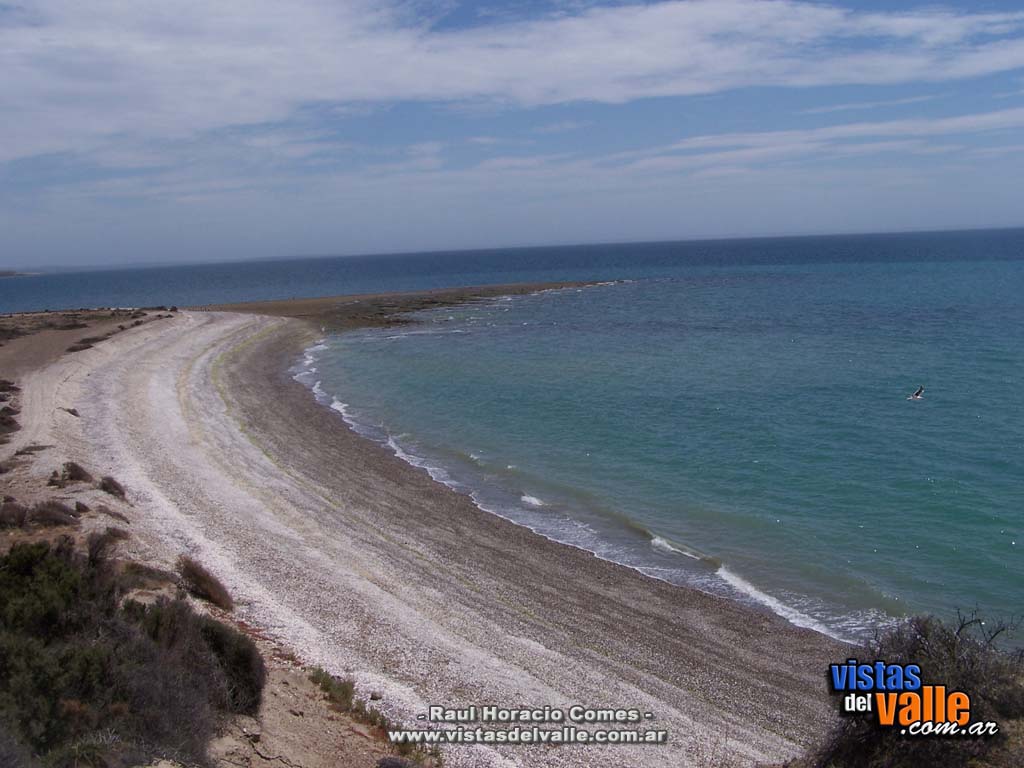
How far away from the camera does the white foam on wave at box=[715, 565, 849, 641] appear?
48.1ft

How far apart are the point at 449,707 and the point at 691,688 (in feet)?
13.2

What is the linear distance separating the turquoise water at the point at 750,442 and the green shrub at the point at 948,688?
7.23 meters

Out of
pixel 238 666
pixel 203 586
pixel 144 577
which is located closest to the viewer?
pixel 238 666

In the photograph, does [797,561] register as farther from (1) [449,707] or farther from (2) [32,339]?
(2) [32,339]

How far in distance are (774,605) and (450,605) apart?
256 inches

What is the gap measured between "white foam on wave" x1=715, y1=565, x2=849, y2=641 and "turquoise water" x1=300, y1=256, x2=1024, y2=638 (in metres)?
0.06

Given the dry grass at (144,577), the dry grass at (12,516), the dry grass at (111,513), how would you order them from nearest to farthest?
the dry grass at (144,577)
the dry grass at (12,516)
the dry grass at (111,513)

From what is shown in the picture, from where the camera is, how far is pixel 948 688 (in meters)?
7.16

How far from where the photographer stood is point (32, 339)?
47156mm

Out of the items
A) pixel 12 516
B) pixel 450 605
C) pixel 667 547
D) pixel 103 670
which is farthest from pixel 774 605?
pixel 12 516

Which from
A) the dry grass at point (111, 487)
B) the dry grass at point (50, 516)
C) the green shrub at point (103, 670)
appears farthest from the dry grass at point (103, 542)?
the dry grass at point (111, 487)

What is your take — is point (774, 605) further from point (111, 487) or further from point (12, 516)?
point (111, 487)

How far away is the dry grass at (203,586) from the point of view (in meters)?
12.5

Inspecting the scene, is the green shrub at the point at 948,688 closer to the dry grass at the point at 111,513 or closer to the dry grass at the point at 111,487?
the dry grass at the point at 111,513
